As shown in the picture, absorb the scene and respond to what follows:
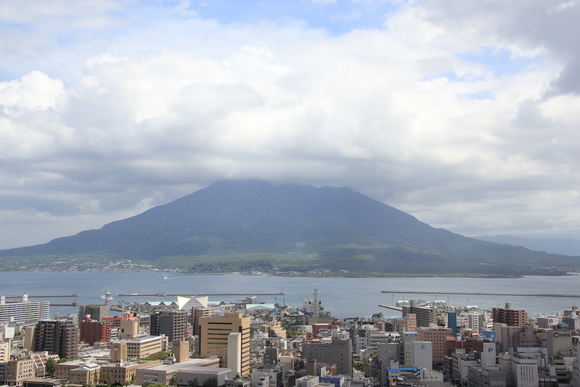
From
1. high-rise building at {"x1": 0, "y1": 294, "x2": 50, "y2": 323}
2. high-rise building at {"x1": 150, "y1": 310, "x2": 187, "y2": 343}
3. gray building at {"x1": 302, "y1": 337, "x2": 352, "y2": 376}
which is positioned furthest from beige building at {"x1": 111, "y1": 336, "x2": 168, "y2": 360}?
high-rise building at {"x1": 0, "y1": 294, "x2": 50, "y2": 323}

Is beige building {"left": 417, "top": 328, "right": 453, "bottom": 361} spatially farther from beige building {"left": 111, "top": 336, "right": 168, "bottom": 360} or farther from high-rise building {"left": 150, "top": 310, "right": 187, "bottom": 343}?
high-rise building {"left": 150, "top": 310, "right": 187, "bottom": 343}

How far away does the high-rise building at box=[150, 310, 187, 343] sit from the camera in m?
22.6

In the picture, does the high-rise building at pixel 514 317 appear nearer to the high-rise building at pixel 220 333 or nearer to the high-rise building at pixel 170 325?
the high-rise building at pixel 220 333

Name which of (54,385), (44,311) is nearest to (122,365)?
(54,385)

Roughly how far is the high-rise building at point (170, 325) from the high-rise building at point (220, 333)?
26.9 ft

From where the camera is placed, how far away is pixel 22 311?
30.5 m

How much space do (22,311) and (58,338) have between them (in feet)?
47.3

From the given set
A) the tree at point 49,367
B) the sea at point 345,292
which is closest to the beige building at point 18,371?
the tree at point 49,367

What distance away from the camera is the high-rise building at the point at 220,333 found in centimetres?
1446

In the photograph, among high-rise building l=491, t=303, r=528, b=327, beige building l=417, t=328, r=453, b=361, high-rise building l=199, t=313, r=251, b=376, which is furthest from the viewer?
high-rise building l=491, t=303, r=528, b=327

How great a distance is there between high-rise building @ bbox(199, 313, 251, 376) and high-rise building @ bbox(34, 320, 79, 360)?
4892 mm

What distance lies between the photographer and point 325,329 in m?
22.7

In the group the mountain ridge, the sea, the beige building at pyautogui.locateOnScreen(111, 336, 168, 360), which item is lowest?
the sea

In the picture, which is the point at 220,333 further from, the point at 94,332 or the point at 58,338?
the point at 94,332
